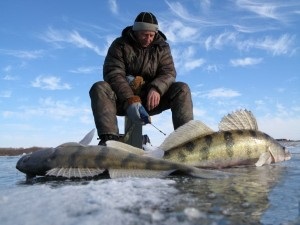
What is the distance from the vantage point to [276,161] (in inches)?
185

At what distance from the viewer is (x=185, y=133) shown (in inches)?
158

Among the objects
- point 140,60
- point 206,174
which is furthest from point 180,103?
point 206,174

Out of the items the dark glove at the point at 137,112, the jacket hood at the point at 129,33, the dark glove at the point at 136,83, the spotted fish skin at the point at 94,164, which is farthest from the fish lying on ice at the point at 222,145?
the jacket hood at the point at 129,33

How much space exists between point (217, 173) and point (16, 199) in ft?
4.91

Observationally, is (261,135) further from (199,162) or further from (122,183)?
(122,183)

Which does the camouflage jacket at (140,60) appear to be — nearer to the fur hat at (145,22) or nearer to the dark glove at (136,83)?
the dark glove at (136,83)

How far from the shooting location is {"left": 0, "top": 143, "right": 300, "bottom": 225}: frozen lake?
1661 mm

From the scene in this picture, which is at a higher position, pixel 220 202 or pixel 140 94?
pixel 140 94

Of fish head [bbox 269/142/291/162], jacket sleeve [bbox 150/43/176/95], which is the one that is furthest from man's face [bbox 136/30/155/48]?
fish head [bbox 269/142/291/162]

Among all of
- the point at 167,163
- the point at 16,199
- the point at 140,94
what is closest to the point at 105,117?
the point at 140,94

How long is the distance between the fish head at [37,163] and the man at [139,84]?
1.37 meters

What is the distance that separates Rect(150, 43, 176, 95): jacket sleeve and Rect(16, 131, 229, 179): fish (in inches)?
79.9

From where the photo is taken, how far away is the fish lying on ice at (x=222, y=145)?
3912 millimetres

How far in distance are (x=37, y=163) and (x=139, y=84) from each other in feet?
8.42
